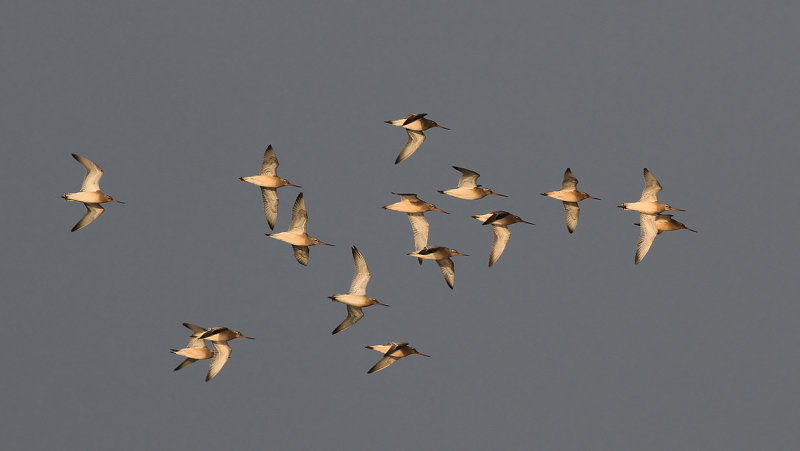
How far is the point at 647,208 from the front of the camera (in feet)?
159

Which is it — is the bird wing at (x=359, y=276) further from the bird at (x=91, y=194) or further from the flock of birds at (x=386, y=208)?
the bird at (x=91, y=194)

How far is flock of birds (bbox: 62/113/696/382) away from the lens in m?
48.4

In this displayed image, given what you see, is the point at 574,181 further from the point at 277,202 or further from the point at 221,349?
the point at 221,349

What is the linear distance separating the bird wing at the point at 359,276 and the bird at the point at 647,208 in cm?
1164

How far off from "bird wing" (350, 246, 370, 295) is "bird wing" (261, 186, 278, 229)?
4.07 m

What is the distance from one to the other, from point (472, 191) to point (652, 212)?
A: 7.96 metres

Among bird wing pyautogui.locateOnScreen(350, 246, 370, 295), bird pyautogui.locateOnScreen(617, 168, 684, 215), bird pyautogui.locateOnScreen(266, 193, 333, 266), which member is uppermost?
bird pyautogui.locateOnScreen(617, 168, 684, 215)

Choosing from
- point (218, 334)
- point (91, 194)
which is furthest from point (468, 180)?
point (91, 194)

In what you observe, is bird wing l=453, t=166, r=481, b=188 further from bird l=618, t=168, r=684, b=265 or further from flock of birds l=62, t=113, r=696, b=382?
bird l=618, t=168, r=684, b=265

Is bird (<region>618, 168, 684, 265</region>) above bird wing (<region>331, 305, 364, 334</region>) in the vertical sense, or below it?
above

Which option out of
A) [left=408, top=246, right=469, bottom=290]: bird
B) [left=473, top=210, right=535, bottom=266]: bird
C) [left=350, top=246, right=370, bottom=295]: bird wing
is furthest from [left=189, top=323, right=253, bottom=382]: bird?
[left=473, top=210, right=535, bottom=266]: bird

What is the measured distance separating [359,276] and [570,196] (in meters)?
10.2

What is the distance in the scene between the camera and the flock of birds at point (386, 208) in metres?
48.4

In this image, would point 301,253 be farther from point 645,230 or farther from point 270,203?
point 645,230
